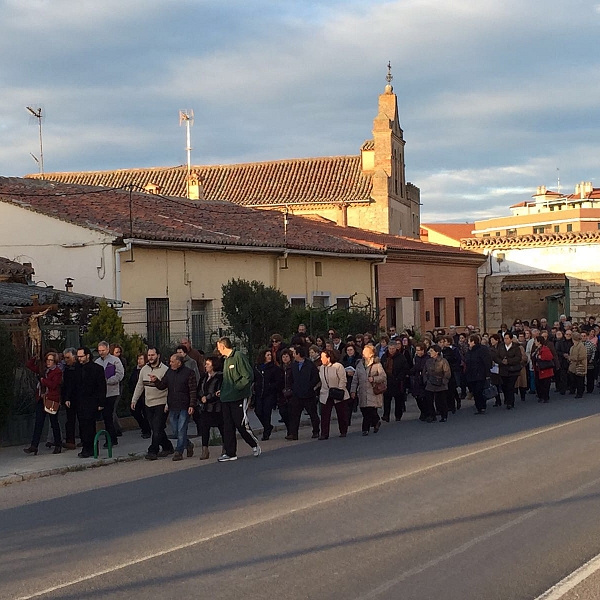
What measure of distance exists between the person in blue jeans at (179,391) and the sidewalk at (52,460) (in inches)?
43.2

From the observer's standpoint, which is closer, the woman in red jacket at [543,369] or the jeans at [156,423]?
the jeans at [156,423]

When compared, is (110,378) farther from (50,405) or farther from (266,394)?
(266,394)

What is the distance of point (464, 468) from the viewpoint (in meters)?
12.3

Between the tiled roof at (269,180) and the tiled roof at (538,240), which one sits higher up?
the tiled roof at (269,180)

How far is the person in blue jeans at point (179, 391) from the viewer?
13.8 m

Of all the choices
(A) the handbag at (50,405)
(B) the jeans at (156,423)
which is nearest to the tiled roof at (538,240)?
(B) the jeans at (156,423)

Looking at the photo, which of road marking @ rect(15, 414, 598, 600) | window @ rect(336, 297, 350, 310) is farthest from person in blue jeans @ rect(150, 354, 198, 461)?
window @ rect(336, 297, 350, 310)

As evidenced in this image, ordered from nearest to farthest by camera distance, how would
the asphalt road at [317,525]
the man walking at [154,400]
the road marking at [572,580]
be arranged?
the road marking at [572,580] → the asphalt road at [317,525] → the man walking at [154,400]

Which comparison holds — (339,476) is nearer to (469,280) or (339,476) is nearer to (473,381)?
(473,381)

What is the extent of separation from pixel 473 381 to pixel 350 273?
45.6 feet

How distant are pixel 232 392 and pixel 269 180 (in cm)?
4475

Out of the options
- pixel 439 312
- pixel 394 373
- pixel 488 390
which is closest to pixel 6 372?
pixel 394 373

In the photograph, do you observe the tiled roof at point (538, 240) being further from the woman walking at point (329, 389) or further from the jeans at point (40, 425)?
the jeans at point (40, 425)

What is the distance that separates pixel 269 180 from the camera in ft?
189
